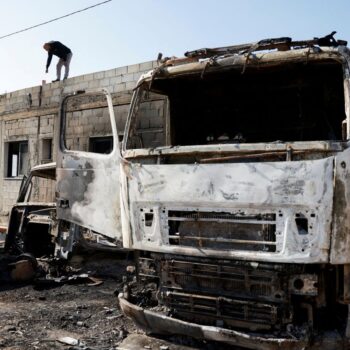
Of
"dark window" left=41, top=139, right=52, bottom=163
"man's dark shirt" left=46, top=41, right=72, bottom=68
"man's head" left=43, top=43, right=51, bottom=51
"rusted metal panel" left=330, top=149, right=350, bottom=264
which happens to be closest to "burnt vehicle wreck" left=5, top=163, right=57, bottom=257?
"dark window" left=41, top=139, right=52, bottom=163

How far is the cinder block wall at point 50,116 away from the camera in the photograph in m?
10.5

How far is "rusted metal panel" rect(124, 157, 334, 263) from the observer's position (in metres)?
3.33

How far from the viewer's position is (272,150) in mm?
3520

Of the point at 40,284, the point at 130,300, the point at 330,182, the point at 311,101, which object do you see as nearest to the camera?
the point at 330,182

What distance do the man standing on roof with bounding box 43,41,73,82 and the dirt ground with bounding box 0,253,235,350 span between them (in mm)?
7260

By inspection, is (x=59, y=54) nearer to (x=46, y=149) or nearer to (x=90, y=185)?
(x=46, y=149)

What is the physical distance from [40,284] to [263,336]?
14.2ft

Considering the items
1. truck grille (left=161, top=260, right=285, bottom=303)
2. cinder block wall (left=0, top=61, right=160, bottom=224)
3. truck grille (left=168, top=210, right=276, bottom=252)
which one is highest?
cinder block wall (left=0, top=61, right=160, bottom=224)

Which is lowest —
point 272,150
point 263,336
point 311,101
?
point 263,336

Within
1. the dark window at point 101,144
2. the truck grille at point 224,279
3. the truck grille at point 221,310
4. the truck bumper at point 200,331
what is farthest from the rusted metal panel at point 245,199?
the dark window at point 101,144

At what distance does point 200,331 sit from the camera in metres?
3.64

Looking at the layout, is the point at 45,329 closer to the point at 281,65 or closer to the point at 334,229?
the point at 334,229

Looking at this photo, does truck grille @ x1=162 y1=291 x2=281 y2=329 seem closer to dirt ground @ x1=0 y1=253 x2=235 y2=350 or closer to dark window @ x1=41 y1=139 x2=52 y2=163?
dirt ground @ x1=0 y1=253 x2=235 y2=350

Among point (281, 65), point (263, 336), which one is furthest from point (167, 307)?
point (281, 65)
